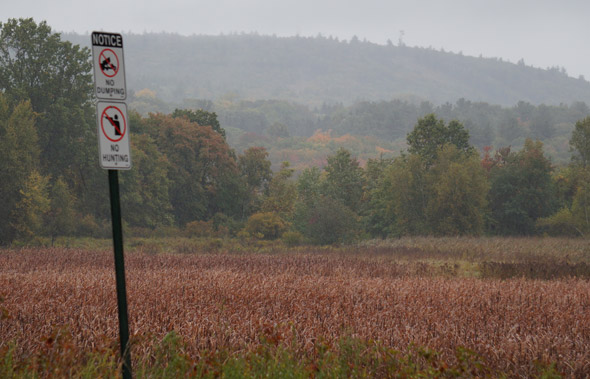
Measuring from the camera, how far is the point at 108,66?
17.7 ft

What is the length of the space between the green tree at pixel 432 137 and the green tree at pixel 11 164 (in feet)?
104

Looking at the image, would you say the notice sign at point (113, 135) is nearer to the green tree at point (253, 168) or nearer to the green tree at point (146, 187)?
the green tree at point (146, 187)

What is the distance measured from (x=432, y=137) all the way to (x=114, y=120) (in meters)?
47.7

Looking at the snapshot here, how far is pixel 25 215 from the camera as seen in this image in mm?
34406

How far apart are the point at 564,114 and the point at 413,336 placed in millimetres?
164815

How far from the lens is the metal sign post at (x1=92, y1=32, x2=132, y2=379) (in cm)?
520

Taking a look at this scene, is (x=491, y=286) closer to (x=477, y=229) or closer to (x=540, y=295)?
(x=540, y=295)

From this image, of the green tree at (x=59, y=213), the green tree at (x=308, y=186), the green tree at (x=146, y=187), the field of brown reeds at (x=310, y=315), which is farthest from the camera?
the green tree at (x=308, y=186)

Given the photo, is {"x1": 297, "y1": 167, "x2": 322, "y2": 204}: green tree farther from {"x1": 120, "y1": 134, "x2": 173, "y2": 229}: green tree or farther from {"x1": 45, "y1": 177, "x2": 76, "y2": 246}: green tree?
{"x1": 45, "y1": 177, "x2": 76, "y2": 246}: green tree

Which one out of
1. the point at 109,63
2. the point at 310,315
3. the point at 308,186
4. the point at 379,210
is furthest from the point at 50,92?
the point at 109,63

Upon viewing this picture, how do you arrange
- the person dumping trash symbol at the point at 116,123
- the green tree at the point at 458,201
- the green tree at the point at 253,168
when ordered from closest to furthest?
1. the person dumping trash symbol at the point at 116,123
2. the green tree at the point at 458,201
3. the green tree at the point at 253,168

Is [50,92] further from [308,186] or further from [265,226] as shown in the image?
[308,186]

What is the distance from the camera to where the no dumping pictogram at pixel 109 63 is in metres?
5.37

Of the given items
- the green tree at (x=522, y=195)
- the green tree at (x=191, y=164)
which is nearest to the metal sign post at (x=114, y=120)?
the green tree at (x=191, y=164)
